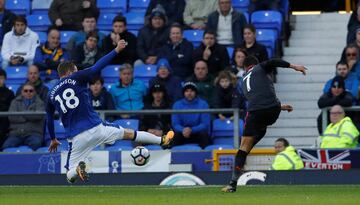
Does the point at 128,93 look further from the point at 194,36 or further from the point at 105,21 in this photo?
the point at 105,21

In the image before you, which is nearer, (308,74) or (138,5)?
(308,74)

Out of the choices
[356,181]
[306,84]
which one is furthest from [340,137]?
[306,84]

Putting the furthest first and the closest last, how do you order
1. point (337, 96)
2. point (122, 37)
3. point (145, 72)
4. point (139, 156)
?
point (122, 37) < point (145, 72) < point (337, 96) < point (139, 156)

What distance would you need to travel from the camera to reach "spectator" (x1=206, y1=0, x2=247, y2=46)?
21.9m

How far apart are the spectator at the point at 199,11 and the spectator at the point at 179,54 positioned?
1.28 meters

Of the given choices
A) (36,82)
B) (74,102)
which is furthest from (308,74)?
(74,102)

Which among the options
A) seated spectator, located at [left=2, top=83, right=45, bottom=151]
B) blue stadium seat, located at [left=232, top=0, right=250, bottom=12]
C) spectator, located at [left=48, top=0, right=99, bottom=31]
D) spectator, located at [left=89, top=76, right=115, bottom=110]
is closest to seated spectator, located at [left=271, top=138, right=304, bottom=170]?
spectator, located at [left=89, top=76, right=115, bottom=110]

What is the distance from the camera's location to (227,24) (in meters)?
22.1

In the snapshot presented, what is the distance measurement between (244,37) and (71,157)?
628cm

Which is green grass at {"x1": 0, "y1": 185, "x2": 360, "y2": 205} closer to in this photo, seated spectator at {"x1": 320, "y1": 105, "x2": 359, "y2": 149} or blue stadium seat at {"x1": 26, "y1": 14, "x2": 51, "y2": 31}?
seated spectator at {"x1": 320, "y1": 105, "x2": 359, "y2": 149}

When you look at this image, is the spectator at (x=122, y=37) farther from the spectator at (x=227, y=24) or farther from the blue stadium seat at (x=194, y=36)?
the spectator at (x=227, y=24)

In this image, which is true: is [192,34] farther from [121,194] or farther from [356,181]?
[121,194]

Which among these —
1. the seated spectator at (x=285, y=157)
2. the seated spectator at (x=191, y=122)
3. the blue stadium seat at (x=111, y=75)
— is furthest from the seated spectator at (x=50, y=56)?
the seated spectator at (x=285, y=157)

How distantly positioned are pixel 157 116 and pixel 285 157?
234cm
